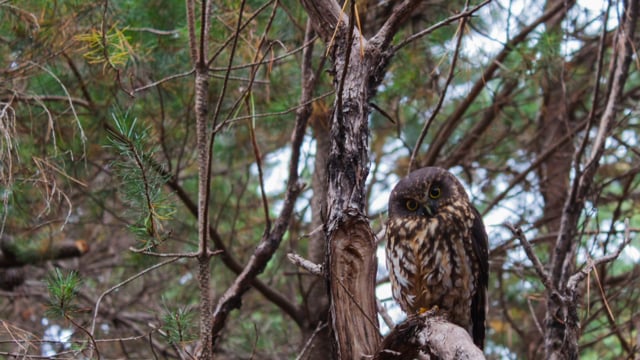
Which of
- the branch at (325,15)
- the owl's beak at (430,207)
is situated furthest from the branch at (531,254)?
the branch at (325,15)

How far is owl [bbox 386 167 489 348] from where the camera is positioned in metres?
3.08

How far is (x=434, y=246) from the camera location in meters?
3.07

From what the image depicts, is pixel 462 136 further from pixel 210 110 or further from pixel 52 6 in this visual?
pixel 52 6

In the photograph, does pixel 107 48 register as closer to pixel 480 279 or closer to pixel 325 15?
pixel 325 15

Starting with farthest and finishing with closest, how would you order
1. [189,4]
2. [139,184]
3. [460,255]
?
[460,255] → [189,4] → [139,184]

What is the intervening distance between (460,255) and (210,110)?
176 centimetres

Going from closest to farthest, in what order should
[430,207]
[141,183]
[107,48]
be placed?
[141,183] < [107,48] < [430,207]

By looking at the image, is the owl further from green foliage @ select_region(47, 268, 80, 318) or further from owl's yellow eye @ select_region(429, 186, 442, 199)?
green foliage @ select_region(47, 268, 80, 318)

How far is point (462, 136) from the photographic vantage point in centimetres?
501

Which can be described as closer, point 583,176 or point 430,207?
point 430,207

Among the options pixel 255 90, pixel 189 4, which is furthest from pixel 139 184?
pixel 255 90

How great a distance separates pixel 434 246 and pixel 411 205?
0.19m

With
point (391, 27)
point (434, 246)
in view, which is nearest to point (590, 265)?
point (434, 246)

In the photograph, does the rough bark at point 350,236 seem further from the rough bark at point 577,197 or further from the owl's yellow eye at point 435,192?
the rough bark at point 577,197
